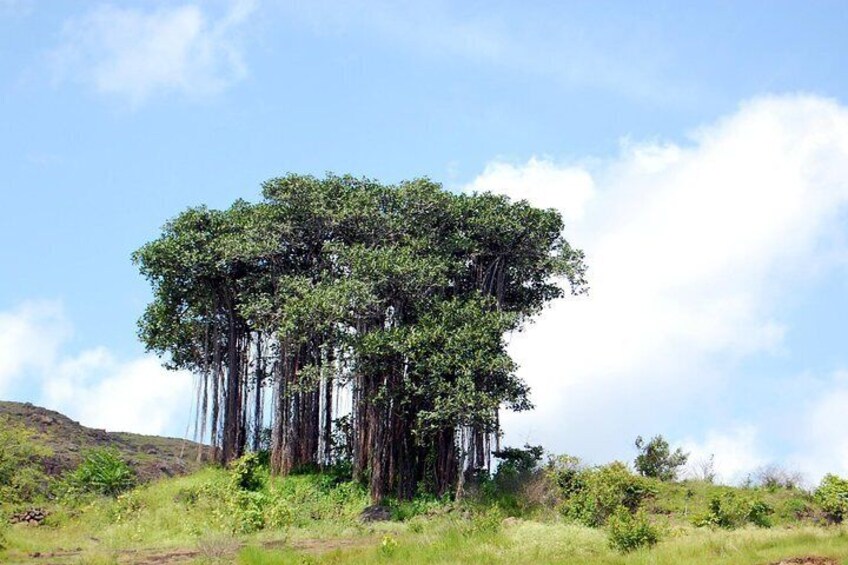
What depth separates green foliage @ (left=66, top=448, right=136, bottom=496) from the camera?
37688 millimetres

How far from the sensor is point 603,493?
30.4 metres

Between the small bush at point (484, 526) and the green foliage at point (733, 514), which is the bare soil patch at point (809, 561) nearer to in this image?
the small bush at point (484, 526)

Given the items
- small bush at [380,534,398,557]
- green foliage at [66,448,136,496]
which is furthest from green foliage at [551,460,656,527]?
green foliage at [66,448,136,496]

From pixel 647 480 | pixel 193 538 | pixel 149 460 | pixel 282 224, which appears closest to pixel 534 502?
pixel 647 480

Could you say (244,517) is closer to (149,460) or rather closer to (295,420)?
(295,420)

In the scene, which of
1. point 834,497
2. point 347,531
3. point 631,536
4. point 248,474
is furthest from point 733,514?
point 248,474

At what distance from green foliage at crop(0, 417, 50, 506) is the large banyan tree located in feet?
23.7

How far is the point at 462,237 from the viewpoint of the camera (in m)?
36.2

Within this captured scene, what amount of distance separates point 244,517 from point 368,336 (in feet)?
22.7

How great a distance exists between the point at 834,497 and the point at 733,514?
3545 millimetres

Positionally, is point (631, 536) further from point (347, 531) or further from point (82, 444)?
point (82, 444)

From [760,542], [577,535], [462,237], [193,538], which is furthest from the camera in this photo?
[462,237]

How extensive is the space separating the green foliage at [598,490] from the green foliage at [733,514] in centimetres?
233

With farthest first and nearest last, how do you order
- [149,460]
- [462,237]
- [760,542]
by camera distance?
[149,460] → [462,237] → [760,542]
